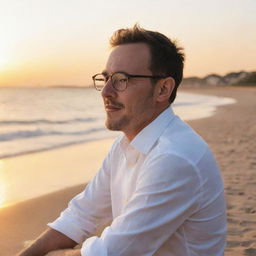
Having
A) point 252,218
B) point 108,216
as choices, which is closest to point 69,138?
point 252,218

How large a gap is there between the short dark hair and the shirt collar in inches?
5.7

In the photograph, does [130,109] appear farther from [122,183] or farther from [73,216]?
[73,216]

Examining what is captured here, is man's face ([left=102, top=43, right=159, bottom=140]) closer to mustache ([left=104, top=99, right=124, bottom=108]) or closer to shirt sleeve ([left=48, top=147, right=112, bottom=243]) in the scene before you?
mustache ([left=104, top=99, right=124, bottom=108])

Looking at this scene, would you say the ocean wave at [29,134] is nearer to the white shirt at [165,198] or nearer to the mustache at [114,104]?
the mustache at [114,104]

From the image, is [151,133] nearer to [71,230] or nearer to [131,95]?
[131,95]

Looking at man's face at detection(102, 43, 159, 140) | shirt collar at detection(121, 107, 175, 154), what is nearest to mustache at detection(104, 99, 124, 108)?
man's face at detection(102, 43, 159, 140)

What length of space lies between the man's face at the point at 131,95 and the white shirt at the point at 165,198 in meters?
0.09

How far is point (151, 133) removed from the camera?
1982 mm

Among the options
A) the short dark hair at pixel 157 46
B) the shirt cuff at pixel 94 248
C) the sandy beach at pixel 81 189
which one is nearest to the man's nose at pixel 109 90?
the short dark hair at pixel 157 46

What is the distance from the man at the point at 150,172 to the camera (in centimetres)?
177

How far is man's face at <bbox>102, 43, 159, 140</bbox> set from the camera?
2061 millimetres

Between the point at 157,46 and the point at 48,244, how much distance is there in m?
1.16

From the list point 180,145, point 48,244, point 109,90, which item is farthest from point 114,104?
point 48,244

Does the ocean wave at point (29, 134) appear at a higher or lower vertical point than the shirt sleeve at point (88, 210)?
lower
